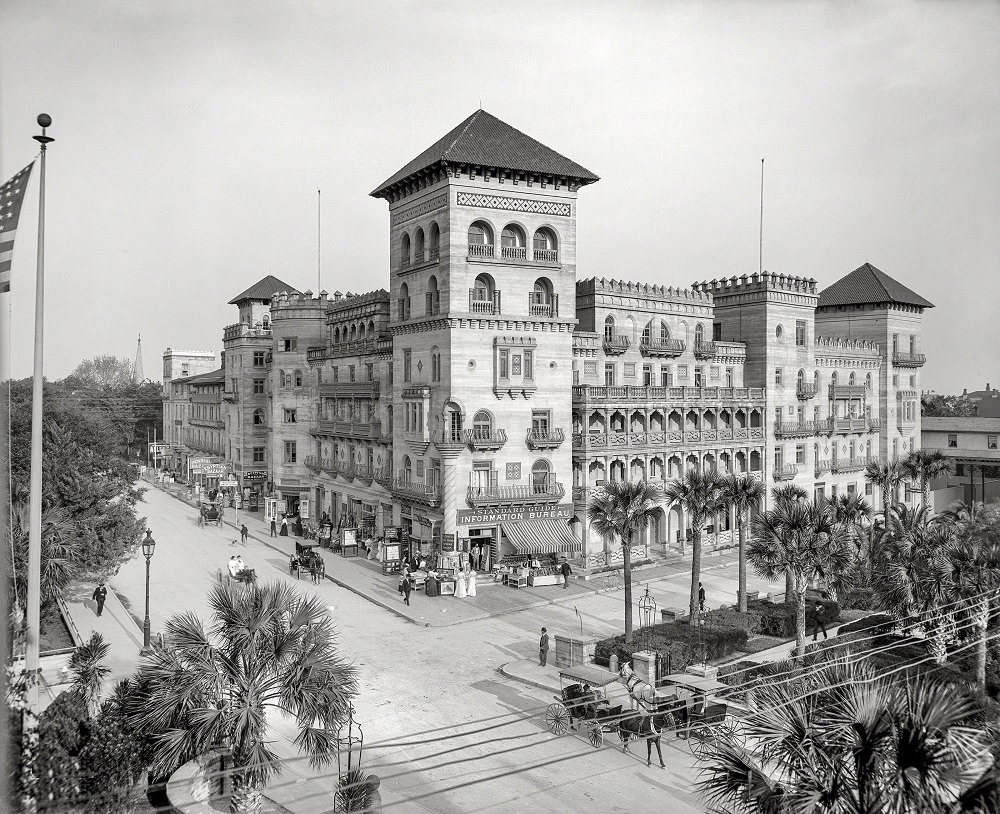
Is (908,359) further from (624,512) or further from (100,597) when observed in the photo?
(100,597)

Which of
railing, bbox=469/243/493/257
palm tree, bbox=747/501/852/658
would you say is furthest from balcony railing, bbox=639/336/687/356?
palm tree, bbox=747/501/852/658

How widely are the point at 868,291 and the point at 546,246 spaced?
125 ft

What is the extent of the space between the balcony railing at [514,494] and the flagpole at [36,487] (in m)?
28.7

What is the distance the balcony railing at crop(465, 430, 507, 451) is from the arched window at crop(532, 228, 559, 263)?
10.3 metres

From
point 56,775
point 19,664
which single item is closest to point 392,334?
point 19,664

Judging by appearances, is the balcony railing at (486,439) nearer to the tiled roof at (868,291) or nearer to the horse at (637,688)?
the horse at (637,688)

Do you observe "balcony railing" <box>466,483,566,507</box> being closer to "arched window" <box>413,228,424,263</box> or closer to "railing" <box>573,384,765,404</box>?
"railing" <box>573,384,765,404</box>

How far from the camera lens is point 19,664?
20.3 meters

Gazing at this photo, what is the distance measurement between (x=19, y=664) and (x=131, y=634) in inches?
472

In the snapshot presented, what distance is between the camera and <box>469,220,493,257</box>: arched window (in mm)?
44531

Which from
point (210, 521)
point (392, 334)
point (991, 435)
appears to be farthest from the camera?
point (991, 435)

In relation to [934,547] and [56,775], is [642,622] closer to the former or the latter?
[934,547]

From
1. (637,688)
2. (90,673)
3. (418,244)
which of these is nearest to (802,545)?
(637,688)

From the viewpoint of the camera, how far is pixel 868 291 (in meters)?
70.8
